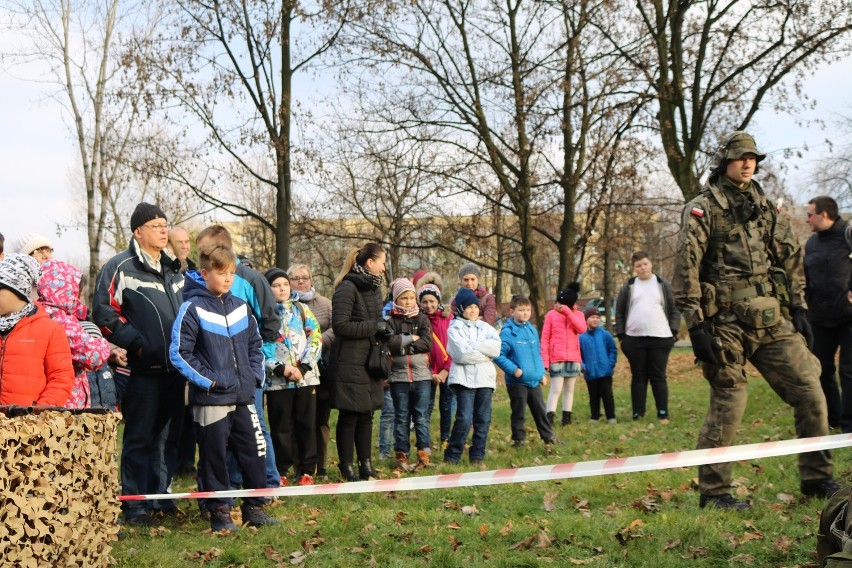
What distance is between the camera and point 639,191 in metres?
22.6

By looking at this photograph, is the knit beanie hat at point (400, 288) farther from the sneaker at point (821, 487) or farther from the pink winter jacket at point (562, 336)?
the sneaker at point (821, 487)

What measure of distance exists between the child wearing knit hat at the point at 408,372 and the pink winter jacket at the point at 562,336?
119 inches

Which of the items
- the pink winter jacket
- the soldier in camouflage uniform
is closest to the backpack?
the soldier in camouflage uniform

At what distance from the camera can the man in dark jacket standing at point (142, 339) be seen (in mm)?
6375

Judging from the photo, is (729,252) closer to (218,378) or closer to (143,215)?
(218,378)

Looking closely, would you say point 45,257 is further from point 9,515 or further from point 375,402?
point 9,515

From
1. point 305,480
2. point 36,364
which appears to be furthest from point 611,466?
point 305,480

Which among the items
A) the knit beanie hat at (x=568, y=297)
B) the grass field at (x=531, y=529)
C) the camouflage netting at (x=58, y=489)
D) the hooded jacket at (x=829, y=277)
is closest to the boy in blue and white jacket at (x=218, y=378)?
the grass field at (x=531, y=529)

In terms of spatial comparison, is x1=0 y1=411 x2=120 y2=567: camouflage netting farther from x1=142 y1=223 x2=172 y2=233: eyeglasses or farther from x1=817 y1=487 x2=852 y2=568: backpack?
x1=817 y1=487 x2=852 y2=568: backpack

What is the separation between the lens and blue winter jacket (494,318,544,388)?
9.97m

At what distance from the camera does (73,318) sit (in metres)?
6.20

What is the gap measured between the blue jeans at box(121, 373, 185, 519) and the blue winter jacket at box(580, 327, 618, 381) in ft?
23.6

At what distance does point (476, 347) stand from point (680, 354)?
19.2 m

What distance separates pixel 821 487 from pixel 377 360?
12.6 feet
